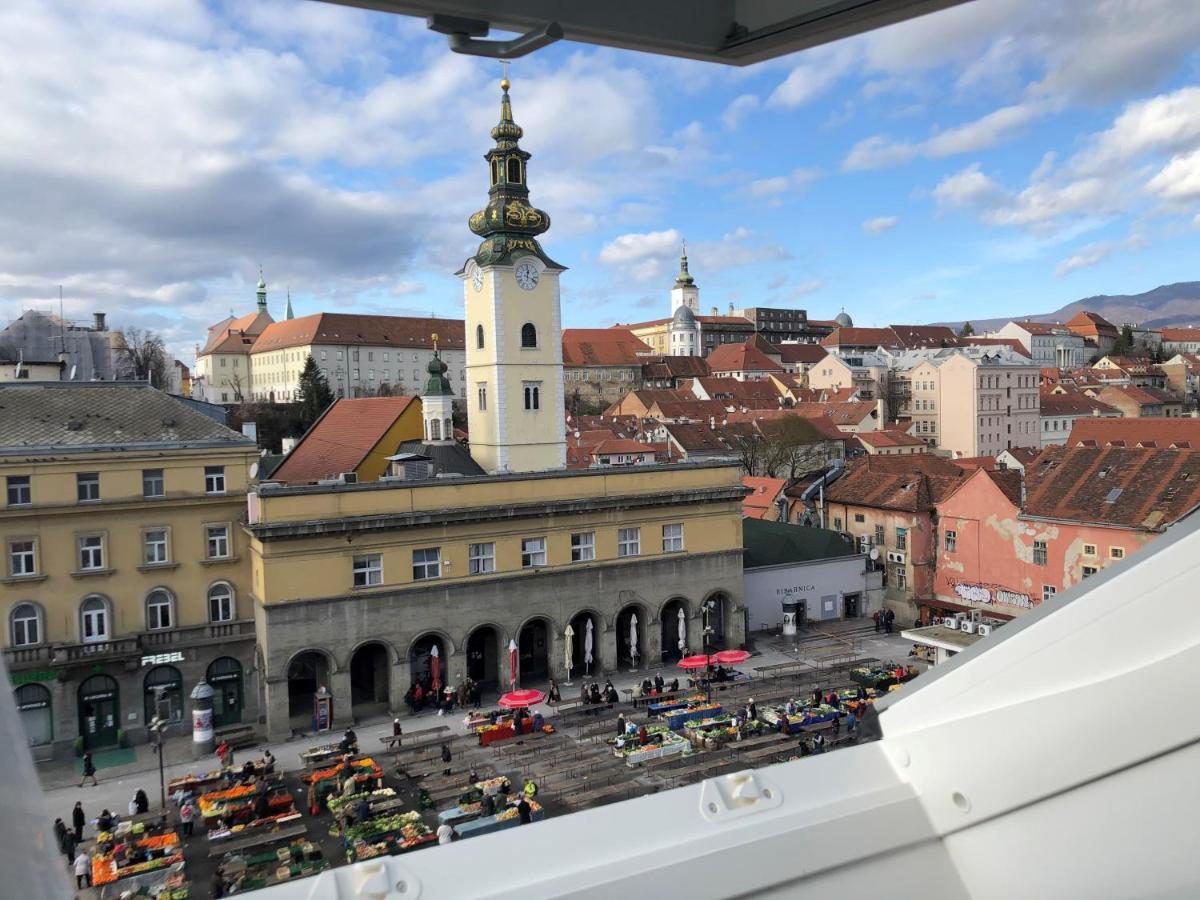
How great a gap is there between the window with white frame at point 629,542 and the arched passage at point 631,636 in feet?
4.21

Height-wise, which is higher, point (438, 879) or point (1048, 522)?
point (438, 879)

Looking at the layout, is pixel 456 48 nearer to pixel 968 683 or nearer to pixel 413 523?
pixel 968 683

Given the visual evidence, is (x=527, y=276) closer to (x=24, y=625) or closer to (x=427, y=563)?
(x=427, y=563)

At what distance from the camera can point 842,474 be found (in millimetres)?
30016

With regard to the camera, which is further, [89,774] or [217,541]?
[217,541]

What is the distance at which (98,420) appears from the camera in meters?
18.1

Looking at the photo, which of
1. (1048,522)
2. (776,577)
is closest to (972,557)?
(1048,522)

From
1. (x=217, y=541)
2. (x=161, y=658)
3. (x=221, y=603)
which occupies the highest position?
(x=217, y=541)

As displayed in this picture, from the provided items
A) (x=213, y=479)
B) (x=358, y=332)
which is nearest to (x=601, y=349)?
(x=358, y=332)

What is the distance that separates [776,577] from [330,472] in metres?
13.8

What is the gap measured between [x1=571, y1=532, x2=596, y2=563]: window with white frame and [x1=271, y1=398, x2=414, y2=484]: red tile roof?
989 cm

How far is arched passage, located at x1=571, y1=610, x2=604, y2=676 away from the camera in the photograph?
21062 millimetres

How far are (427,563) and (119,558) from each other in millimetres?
5940

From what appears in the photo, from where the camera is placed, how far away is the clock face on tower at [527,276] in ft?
91.2
